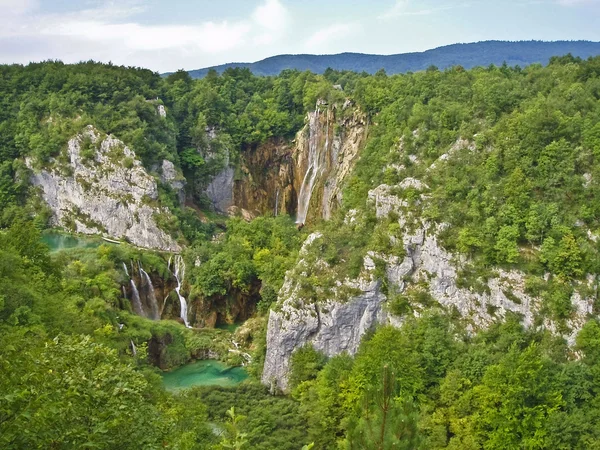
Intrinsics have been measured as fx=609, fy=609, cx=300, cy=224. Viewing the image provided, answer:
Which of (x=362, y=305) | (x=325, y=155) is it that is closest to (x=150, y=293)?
(x=362, y=305)

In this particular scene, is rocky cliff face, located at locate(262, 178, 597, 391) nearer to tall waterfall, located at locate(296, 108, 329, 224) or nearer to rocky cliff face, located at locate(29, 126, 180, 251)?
rocky cliff face, located at locate(29, 126, 180, 251)

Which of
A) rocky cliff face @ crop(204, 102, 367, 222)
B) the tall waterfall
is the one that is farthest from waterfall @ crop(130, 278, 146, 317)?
the tall waterfall

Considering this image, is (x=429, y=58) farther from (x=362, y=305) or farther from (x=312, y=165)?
(x=362, y=305)

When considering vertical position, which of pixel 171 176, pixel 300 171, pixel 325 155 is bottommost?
pixel 300 171

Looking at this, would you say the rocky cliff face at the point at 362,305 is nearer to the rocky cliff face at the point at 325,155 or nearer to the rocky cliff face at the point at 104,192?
the rocky cliff face at the point at 325,155

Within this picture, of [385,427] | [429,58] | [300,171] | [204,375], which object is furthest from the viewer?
[429,58]

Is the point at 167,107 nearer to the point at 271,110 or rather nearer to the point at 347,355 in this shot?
the point at 271,110

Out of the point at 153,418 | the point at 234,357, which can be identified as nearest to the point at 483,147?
the point at 234,357
